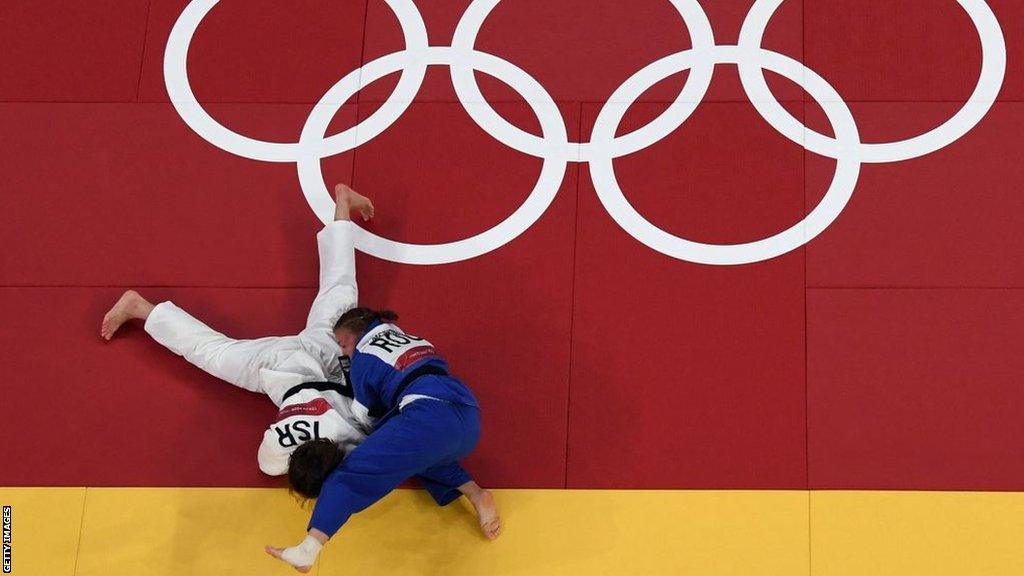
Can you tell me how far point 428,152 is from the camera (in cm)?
543

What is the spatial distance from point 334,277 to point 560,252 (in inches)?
40.7

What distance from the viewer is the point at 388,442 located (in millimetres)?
4246

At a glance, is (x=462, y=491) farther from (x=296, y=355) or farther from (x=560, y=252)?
(x=560, y=252)

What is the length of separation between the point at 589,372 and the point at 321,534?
1.39 m

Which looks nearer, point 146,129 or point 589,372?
point 589,372

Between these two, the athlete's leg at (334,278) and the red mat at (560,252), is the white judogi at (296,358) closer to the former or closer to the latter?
the athlete's leg at (334,278)

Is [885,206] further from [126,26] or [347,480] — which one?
[126,26]

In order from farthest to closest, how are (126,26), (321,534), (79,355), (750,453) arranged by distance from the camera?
(126,26) → (79,355) → (750,453) → (321,534)

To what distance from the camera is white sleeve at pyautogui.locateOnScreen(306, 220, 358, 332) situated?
193 inches

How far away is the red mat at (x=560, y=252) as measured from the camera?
482cm

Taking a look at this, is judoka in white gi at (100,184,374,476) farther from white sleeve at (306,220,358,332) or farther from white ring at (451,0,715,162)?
white ring at (451,0,715,162)

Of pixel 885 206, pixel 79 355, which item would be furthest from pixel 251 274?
pixel 885 206

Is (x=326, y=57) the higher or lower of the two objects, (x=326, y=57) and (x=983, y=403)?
the higher

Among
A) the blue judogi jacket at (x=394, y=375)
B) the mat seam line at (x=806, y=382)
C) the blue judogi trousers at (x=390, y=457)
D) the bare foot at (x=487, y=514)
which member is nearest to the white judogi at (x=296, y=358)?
the blue judogi jacket at (x=394, y=375)
